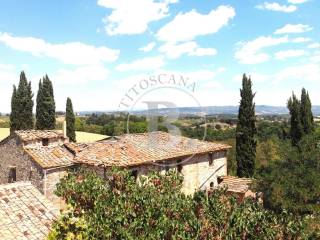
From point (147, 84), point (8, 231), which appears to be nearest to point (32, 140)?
point (147, 84)

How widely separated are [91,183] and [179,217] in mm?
4785

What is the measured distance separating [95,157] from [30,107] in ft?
76.6

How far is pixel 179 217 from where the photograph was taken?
33.3ft

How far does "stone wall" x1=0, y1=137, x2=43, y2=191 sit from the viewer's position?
22344mm

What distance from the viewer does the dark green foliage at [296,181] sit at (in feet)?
69.0

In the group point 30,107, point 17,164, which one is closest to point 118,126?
point 30,107

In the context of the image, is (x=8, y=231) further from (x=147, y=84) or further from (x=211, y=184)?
(x=211, y=184)

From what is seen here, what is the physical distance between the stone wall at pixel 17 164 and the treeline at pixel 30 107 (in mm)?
16768

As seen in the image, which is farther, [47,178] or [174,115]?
[174,115]

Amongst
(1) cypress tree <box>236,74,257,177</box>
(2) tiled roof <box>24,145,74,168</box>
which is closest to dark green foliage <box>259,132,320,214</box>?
(1) cypress tree <box>236,74,257,177</box>

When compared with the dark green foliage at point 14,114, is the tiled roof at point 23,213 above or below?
below

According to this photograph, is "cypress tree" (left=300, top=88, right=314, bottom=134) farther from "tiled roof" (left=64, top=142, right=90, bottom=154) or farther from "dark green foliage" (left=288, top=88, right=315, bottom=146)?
"tiled roof" (left=64, top=142, right=90, bottom=154)

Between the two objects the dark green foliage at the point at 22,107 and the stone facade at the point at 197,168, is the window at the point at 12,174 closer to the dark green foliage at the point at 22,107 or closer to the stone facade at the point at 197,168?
the stone facade at the point at 197,168

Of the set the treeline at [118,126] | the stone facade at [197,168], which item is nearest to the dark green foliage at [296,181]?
the stone facade at [197,168]
